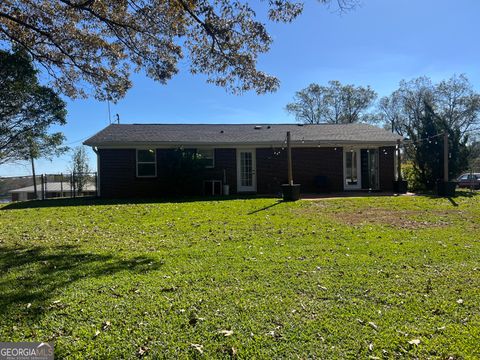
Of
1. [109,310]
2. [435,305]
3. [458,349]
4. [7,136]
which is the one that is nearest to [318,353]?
[458,349]

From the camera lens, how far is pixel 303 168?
57.3ft

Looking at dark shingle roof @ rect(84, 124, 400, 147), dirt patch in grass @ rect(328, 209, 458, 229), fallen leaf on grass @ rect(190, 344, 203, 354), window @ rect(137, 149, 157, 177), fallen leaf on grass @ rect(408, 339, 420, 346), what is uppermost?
dark shingle roof @ rect(84, 124, 400, 147)

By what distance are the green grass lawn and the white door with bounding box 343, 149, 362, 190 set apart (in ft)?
32.2

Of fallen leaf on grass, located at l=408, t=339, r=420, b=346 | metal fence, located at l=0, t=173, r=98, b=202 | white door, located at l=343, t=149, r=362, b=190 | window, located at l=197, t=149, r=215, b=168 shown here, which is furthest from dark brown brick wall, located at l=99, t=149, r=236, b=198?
fallen leaf on grass, located at l=408, t=339, r=420, b=346

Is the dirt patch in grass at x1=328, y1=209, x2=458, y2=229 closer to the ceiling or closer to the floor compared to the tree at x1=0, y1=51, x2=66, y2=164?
closer to the floor

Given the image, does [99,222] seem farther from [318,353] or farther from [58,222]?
[318,353]

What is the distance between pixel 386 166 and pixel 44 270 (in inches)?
654

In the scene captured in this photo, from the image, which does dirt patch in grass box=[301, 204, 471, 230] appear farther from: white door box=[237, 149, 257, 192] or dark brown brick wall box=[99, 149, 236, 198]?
dark brown brick wall box=[99, 149, 236, 198]

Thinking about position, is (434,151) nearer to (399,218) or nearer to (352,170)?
(352,170)

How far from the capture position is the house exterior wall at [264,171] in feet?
53.5

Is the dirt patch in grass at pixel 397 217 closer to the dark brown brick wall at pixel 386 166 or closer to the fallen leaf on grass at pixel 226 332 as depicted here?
the fallen leaf on grass at pixel 226 332

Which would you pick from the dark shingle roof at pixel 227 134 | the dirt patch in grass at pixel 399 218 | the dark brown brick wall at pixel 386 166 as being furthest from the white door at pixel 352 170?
the dirt patch in grass at pixel 399 218

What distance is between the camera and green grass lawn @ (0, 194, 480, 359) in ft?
9.86

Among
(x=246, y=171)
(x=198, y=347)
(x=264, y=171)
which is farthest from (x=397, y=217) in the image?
(x=246, y=171)
